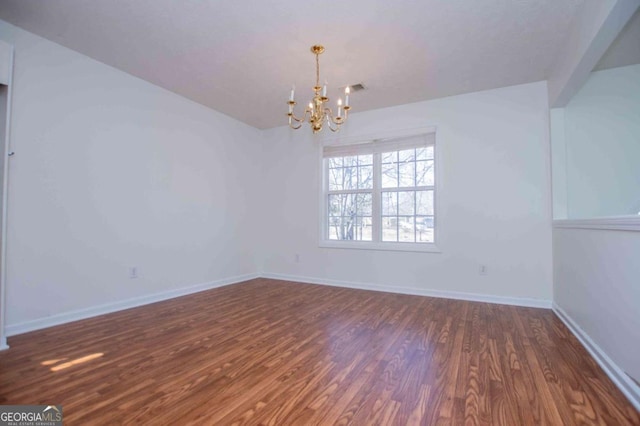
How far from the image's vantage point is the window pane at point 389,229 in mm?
4355

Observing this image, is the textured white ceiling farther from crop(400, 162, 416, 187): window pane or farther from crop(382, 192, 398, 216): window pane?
crop(382, 192, 398, 216): window pane

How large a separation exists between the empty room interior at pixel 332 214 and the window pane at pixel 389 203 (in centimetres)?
4

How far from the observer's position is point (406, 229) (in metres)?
4.27

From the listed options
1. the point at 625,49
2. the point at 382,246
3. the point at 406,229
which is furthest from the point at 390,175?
the point at 625,49

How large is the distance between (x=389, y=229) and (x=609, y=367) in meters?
2.75

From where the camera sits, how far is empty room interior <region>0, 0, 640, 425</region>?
5.77 feet

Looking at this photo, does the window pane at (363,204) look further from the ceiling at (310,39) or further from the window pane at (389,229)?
the ceiling at (310,39)

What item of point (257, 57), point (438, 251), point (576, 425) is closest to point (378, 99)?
point (257, 57)

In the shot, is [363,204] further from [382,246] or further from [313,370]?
[313,370]

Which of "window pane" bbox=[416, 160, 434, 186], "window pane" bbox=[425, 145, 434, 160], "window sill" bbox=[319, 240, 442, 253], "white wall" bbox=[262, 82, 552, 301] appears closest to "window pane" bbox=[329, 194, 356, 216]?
"window sill" bbox=[319, 240, 442, 253]

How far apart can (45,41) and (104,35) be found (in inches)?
23.3

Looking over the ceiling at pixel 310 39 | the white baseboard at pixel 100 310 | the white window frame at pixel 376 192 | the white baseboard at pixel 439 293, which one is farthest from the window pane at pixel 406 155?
the white baseboard at pixel 100 310

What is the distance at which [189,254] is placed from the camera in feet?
13.4

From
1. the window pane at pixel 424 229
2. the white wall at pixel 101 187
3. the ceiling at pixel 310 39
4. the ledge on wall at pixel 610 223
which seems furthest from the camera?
the window pane at pixel 424 229
